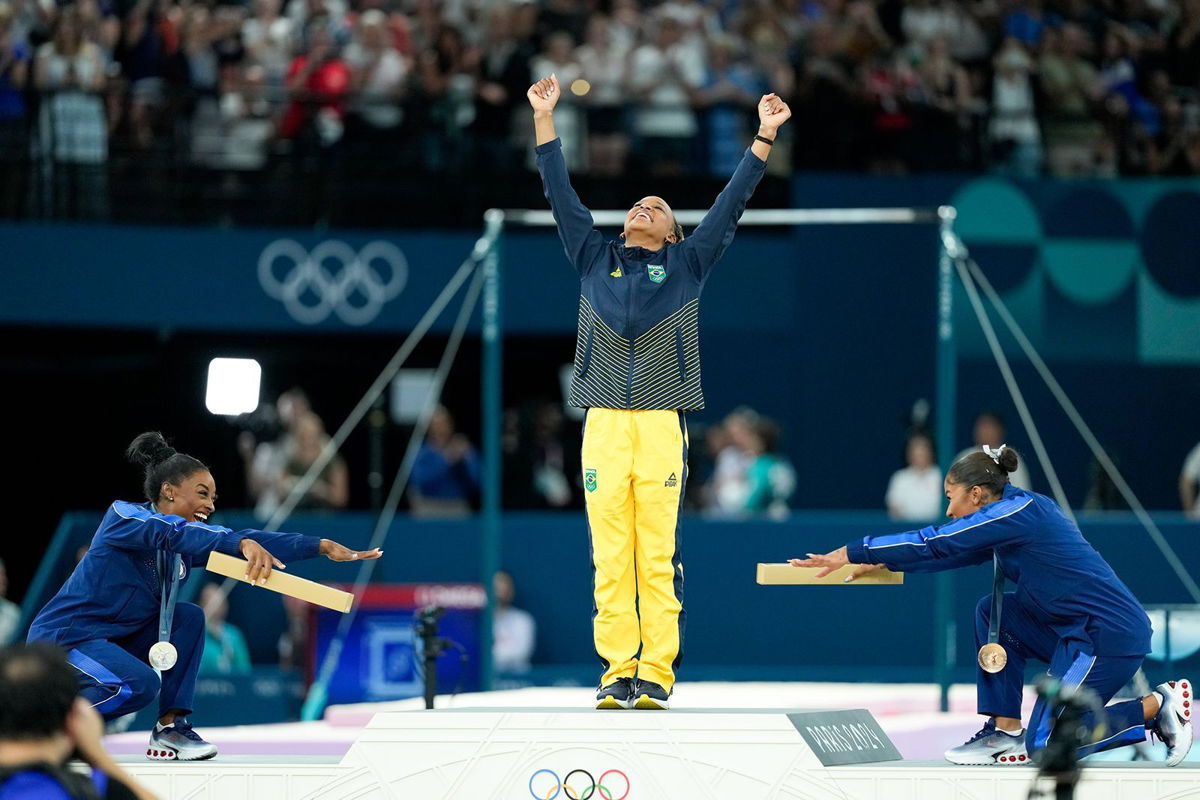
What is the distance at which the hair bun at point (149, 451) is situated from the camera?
660 cm

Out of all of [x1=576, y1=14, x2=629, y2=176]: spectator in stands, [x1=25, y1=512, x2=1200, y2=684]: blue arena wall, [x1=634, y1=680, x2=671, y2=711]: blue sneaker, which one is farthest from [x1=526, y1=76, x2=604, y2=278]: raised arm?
[x1=576, y1=14, x2=629, y2=176]: spectator in stands

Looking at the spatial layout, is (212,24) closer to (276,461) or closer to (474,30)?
(474,30)

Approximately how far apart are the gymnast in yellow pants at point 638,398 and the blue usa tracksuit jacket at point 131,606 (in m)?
1.09

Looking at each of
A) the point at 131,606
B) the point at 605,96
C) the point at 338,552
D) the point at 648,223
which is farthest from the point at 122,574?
the point at 605,96

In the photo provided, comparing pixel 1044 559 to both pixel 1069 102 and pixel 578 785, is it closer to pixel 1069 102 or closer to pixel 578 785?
pixel 578 785

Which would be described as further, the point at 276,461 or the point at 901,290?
the point at 901,290

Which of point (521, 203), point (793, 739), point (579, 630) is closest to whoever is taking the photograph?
point (793, 739)

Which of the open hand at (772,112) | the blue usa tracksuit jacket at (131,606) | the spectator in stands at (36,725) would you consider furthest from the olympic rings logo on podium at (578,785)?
the open hand at (772,112)

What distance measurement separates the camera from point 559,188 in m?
6.85

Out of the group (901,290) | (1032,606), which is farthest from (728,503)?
(1032,606)

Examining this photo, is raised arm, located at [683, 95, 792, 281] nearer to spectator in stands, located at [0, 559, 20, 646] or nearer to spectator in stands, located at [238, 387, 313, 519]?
spectator in stands, located at [238, 387, 313, 519]

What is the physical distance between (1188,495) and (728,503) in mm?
3144

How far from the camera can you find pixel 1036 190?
1381cm

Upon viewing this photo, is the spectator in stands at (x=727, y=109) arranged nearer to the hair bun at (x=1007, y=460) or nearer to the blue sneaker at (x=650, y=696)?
the hair bun at (x=1007, y=460)
